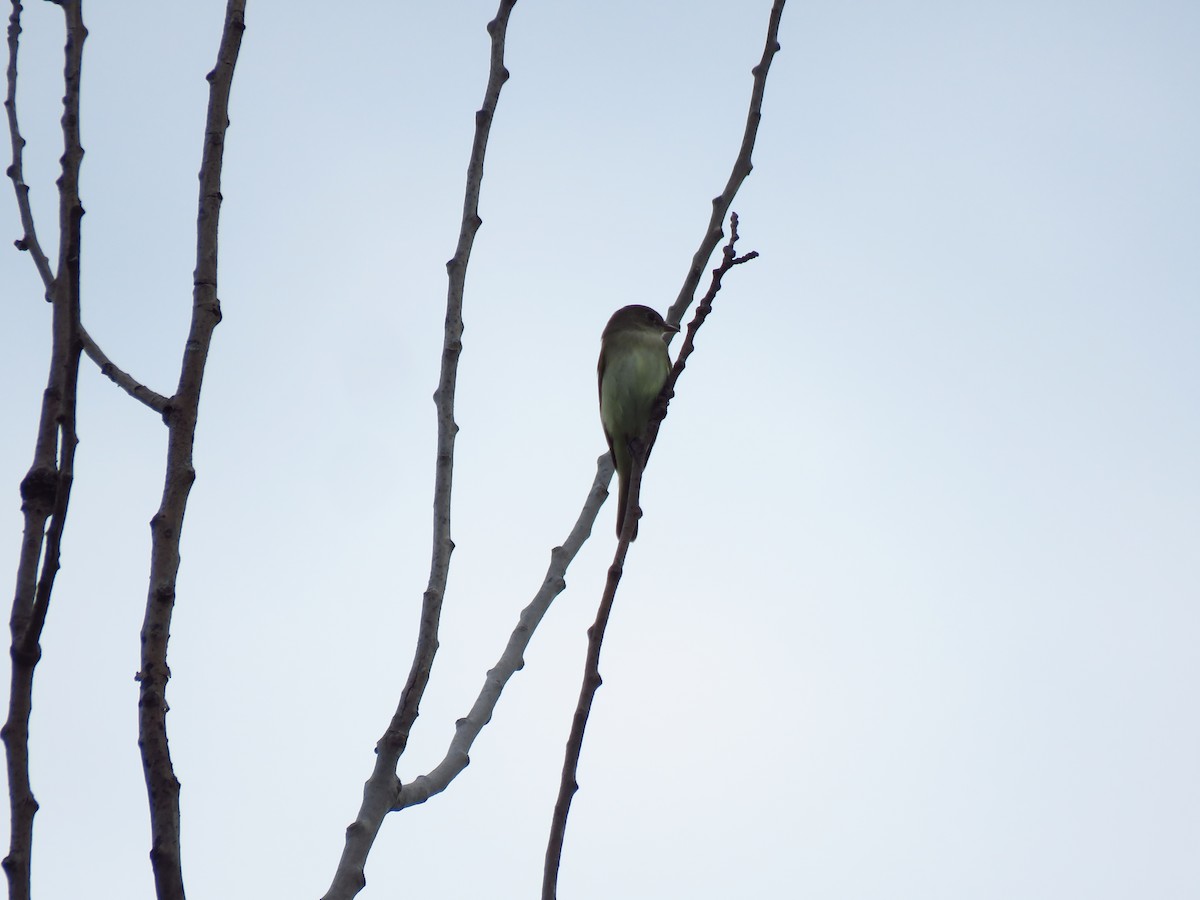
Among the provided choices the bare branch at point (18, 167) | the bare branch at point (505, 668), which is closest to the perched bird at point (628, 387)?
the bare branch at point (505, 668)

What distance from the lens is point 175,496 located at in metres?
2.26

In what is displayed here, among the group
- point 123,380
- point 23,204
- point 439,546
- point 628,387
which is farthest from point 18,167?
point 628,387

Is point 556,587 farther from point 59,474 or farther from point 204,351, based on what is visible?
point 59,474

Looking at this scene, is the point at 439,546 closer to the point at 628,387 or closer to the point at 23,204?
the point at 23,204

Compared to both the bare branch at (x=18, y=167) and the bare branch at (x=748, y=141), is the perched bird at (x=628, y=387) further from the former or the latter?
the bare branch at (x=18, y=167)

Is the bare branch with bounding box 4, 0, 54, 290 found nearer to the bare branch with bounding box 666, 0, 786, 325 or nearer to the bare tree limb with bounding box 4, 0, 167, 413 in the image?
the bare tree limb with bounding box 4, 0, 167, 413

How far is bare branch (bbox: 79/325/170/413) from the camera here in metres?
2.40

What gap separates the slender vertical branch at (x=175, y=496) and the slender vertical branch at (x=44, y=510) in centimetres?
18

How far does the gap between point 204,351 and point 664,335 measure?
14.4 ft

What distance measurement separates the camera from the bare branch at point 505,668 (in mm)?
2902

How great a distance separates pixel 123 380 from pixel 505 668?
1223mm

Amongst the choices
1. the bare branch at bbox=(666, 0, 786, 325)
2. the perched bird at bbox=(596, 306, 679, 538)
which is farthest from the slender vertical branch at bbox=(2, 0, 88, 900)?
the perched bird at bbox=(596, 306, 679, 538)

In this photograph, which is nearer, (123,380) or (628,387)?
(123,380)

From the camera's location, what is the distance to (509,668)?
3246mm
